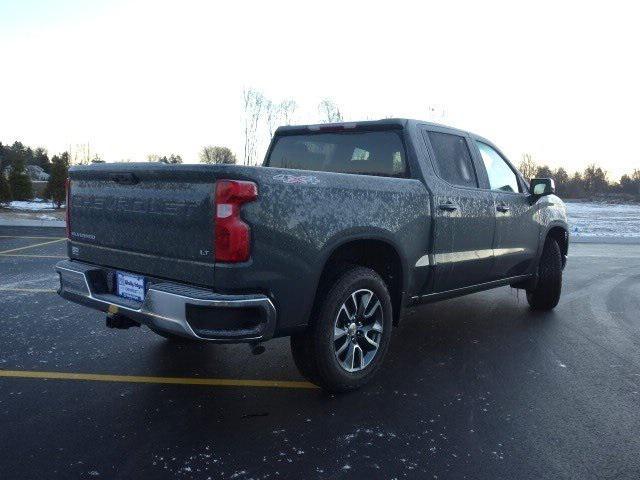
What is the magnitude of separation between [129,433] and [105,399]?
22.1 inches

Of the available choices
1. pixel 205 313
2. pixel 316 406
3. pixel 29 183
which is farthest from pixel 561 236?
pixel 29 183

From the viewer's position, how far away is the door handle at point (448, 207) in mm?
4191

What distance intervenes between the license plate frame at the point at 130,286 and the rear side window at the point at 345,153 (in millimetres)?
1949

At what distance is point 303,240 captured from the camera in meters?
3.13

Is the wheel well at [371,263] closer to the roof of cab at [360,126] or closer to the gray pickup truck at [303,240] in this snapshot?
the gray pickup truck at [303,240]

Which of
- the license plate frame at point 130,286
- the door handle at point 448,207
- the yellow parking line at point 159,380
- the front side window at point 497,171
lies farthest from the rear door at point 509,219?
the license plate frame at point 130,286

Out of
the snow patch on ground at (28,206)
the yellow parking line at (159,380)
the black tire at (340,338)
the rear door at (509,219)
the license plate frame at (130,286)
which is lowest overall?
the snow patch on ground at (28,206)

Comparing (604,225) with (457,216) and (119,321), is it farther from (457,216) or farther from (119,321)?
(119,321)

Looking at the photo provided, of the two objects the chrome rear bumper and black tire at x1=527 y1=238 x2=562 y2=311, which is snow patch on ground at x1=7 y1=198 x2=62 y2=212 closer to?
black tire at x1=527 y1=238 x2=562 y2=311

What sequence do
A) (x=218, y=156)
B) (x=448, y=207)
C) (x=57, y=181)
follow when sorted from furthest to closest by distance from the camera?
1. (x=57, y=181)
2. (x=218, y=156)
3. (x=448, y=207)

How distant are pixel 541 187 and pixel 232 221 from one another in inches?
146

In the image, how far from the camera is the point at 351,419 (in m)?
3.22

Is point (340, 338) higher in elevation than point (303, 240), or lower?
lower

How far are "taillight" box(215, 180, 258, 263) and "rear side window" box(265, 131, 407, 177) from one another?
1.69m
